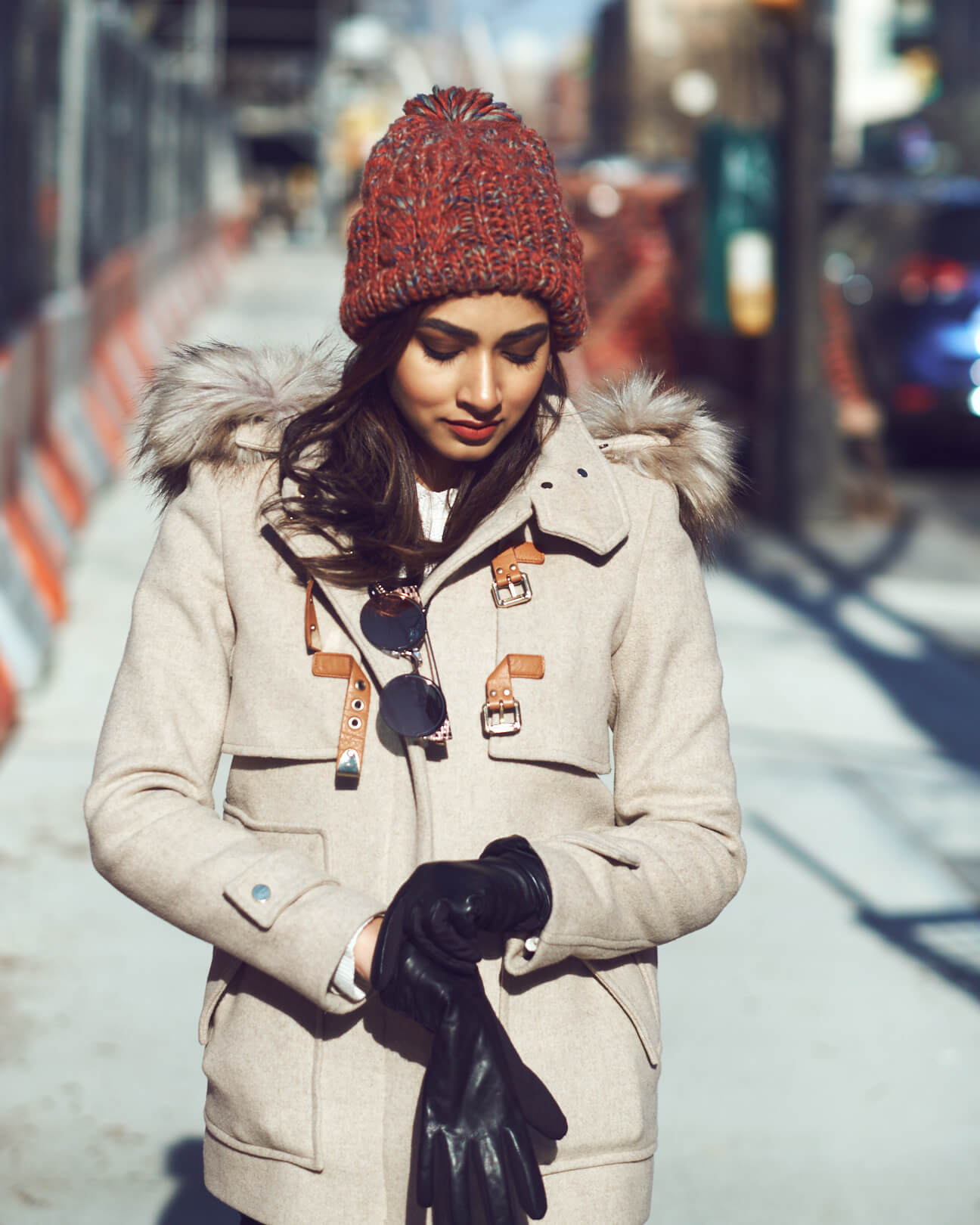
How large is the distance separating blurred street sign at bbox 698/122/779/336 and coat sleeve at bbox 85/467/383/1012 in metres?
10.0

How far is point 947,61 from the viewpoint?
47.8 metres

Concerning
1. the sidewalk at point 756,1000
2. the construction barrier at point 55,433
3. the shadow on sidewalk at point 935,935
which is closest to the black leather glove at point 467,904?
the construction barrier at point 55,433

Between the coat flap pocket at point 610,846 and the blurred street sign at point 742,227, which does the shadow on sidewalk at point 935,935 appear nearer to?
the coat flap pocket at point 610,846

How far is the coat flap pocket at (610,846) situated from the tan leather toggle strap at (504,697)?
14 centimetres

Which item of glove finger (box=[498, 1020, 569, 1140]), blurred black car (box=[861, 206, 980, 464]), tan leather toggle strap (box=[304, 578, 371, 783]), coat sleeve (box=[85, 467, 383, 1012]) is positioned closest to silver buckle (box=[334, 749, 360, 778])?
tan leather toggle strap (box=[304, 578, 371, 783])

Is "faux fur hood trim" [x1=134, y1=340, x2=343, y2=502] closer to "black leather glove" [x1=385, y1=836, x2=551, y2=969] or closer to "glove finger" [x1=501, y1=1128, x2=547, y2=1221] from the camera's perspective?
"black leather glove" [x1=385, y1=836, x2=551, y2=969]

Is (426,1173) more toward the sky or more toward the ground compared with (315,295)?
more toward the sky

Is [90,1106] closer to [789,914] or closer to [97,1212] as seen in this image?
[97,1212]

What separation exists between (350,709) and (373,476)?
0.32 metres

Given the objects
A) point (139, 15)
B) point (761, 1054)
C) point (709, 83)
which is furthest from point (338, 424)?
point (139, 15)

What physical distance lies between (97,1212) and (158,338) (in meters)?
12.4

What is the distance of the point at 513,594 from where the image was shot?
2.06 m

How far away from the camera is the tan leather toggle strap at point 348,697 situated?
1984 mm

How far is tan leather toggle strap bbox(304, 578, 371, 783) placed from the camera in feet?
6.51
